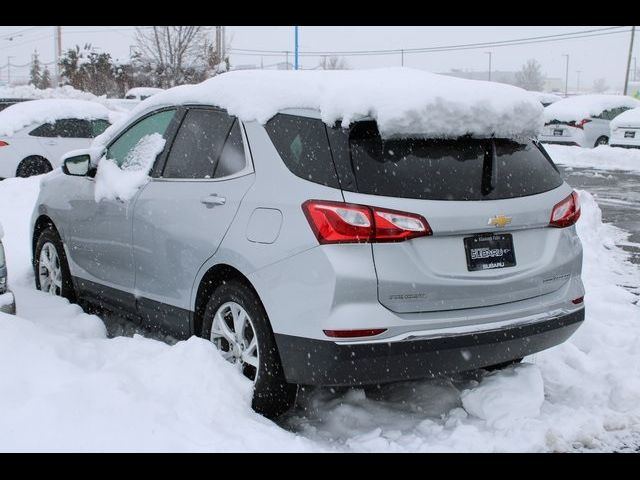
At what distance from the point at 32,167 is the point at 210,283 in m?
11.2

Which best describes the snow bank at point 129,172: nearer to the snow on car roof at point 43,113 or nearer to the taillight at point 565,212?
the taillight at point 565,212

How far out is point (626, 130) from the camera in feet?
73.2

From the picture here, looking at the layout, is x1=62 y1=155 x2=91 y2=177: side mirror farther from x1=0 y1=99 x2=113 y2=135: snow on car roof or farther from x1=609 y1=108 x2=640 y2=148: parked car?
x1=609 y1=108 x2=640 y2=148: parked car

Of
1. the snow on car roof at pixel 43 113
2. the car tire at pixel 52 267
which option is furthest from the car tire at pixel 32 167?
the car tire at pixel 52 267

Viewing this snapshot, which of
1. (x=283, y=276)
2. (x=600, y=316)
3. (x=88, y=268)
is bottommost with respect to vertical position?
(x=600, y=316)

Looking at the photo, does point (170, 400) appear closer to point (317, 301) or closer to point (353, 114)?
point (317, 301)

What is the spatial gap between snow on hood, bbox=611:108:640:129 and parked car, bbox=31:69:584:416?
19463mm

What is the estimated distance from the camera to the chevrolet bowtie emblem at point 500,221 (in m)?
3.75

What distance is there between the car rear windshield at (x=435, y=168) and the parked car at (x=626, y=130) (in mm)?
19770

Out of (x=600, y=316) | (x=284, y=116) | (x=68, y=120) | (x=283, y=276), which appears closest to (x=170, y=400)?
(x=283, y=276)

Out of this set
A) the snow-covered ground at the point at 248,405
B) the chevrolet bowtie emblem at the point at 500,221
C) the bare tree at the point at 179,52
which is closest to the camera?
the snow-covered ground at the point at 248,405

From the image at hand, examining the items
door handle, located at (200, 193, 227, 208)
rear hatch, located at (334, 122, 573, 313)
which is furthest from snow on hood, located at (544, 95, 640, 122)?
door handle, located at (200, 193, 227, 208)
